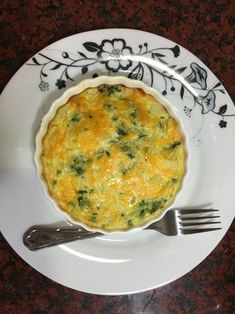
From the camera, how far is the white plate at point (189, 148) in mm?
1300

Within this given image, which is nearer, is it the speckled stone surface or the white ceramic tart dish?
the white ceramic tart dish

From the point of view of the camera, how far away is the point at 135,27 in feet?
4.63

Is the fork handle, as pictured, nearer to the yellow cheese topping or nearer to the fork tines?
the yellow cheese topping

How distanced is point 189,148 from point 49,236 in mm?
458

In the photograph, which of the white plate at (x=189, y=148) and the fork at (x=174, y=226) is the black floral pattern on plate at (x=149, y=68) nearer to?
the white plate at (x=189, y=148)

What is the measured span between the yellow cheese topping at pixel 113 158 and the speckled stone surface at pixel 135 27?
25cm

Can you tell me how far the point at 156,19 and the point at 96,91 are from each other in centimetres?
33

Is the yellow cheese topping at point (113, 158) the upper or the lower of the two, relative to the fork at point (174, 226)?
upper

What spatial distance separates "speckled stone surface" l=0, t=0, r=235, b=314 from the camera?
54.1 inches

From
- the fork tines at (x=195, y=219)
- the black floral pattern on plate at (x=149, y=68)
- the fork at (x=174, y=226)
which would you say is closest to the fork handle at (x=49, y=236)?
the fork at (x=174, y=226)

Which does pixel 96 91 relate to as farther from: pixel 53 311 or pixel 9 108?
pixel 53 311

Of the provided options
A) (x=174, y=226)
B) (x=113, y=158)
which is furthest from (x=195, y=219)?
(x=113, y=158)

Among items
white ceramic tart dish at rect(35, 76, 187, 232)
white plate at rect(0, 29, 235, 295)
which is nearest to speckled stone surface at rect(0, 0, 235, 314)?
white plate at rect(0, 29, 235, 295)

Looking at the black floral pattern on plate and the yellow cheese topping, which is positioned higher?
the black floral pattern on plate
